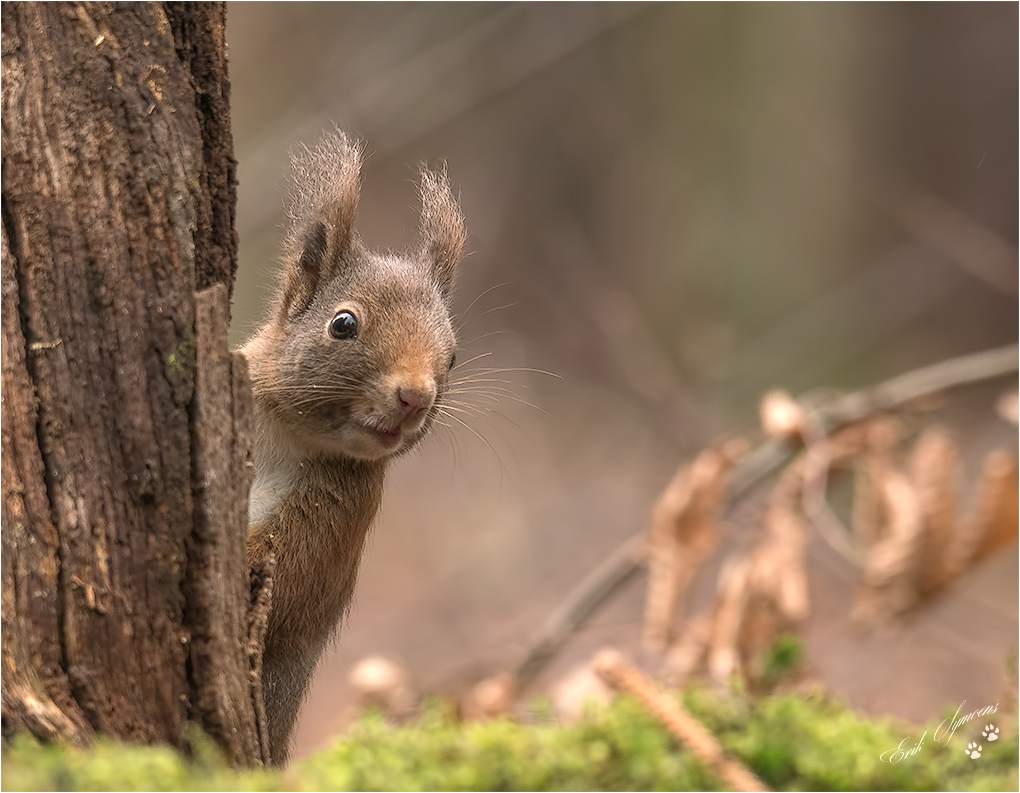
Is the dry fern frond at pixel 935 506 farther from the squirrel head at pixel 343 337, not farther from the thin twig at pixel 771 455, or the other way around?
the squirrel head at pixel 343 337

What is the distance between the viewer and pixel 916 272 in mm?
9016

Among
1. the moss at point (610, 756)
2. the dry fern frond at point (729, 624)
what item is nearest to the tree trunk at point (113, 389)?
the moss at point (610, 756)

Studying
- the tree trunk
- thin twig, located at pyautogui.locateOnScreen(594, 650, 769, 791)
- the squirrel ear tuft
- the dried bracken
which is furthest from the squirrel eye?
the dried bracken

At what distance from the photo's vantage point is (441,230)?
3.37 meters

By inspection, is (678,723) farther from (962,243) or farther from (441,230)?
(962,243)

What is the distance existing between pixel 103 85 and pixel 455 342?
142cm

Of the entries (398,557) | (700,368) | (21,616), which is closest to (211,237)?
(21,616)

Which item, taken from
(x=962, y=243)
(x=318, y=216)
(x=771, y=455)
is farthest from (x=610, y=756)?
(x=962, y=243)

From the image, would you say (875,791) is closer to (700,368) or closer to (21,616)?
(21,616)

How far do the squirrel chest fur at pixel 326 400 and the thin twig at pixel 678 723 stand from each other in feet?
3.23

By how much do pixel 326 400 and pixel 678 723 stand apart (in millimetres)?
1332

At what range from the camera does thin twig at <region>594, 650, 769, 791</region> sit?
1.92m

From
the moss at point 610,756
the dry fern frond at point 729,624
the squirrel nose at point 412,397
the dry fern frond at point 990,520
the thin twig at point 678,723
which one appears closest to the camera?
the moss at point 610,756

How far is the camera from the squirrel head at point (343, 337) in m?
2.78
